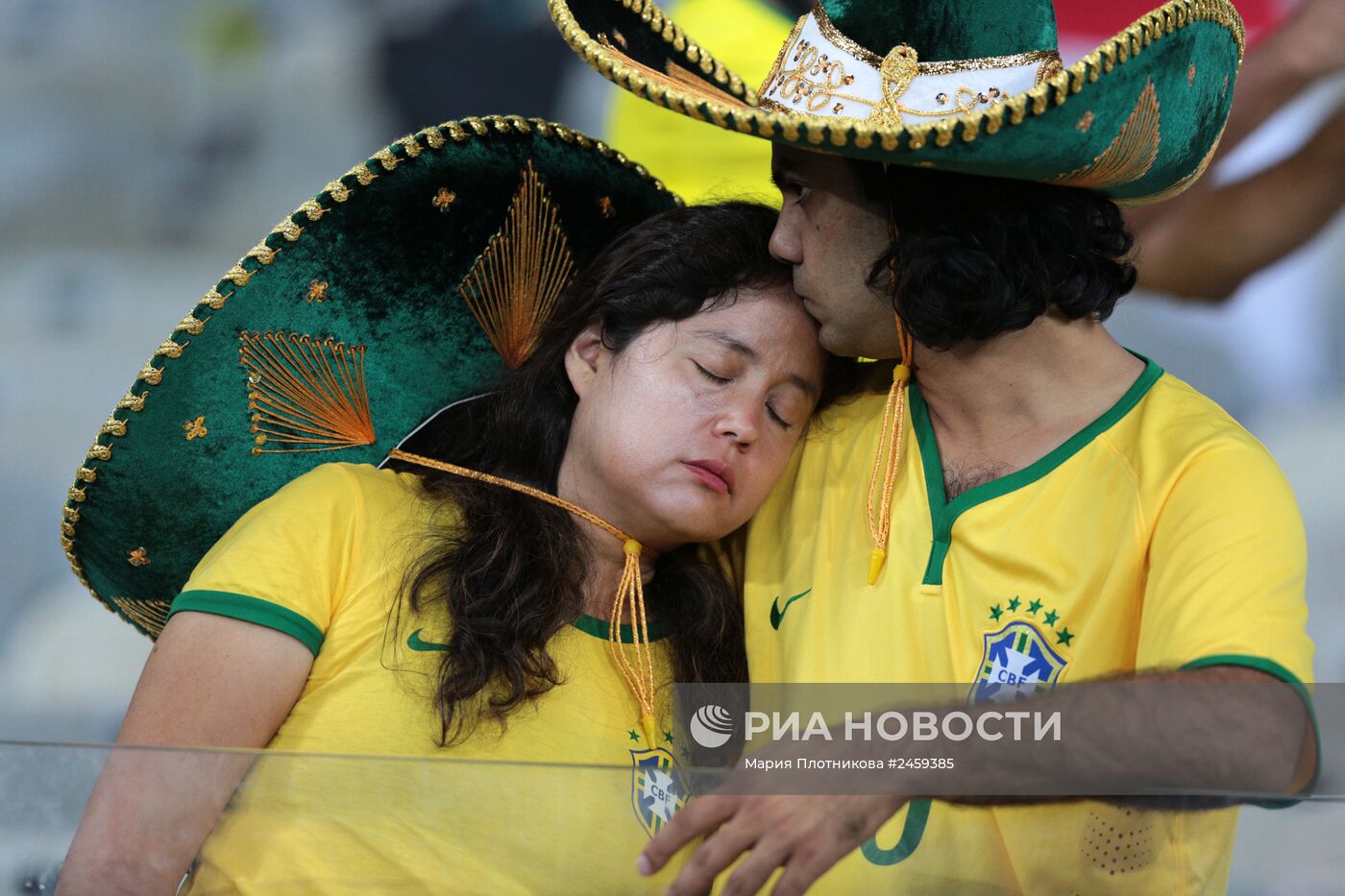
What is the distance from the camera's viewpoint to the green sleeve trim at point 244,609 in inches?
65.3

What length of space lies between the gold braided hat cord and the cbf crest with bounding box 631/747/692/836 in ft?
1.53

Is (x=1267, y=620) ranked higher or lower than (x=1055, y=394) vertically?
lower

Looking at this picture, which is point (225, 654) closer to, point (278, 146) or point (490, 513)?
point (490, 513)

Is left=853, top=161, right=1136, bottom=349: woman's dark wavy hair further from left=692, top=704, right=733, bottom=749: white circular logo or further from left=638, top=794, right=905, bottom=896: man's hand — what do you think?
left=638, top=794, right=905, bottom=896: man's hand

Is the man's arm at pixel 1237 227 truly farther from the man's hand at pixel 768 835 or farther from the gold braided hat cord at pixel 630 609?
the man's hand at pixel 768 835

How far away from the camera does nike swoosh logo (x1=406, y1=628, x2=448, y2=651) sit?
5.79 ft

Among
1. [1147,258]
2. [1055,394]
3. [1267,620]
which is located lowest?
[1267,620]

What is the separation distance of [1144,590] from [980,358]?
0.36 m

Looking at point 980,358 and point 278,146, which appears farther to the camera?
point 278,146

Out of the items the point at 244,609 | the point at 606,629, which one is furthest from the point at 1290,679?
the point at 244,609

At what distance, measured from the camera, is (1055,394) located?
178 cm

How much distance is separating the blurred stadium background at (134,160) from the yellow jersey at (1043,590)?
172cm

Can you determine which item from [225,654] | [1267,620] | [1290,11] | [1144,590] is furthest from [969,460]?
[1290,11]

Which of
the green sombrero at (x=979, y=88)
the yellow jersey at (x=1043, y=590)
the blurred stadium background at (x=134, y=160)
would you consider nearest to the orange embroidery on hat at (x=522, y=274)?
the green sombrero at (x=979, y=88)
